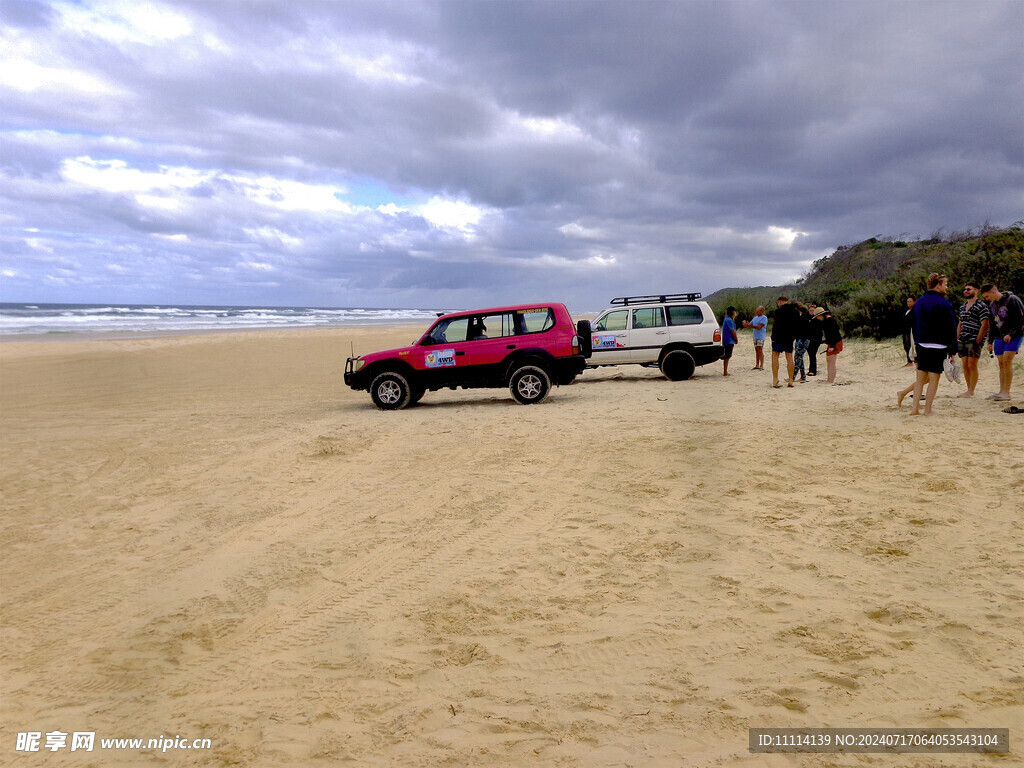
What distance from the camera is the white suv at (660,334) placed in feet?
48.6

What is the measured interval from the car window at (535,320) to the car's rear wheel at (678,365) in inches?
163

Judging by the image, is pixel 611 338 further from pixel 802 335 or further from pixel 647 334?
pixel 802 335

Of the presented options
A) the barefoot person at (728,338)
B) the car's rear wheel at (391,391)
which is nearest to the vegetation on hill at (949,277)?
the barefoot person at (728,338)

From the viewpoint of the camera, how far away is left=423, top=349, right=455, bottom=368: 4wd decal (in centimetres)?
1199

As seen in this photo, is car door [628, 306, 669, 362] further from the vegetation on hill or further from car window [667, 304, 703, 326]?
the vegetation on hill

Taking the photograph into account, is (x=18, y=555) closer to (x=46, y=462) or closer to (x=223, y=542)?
(x=223, y=542)

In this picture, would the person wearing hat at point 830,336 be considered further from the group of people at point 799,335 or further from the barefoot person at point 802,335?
the barefoot person at point 802,335

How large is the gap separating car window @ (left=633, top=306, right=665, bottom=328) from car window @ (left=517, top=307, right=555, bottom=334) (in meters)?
3.83

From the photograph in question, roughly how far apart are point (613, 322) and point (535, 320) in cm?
391

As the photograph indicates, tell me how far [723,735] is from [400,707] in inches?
61.3

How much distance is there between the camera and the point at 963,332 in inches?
391

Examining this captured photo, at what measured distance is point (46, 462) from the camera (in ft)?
27.3

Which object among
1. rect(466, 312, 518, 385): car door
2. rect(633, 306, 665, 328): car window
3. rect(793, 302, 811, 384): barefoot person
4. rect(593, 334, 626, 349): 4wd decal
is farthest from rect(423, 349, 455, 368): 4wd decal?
rect(793, 302, 811, 384): barefoot person

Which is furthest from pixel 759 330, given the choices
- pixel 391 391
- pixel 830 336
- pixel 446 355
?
pixel 391 391
